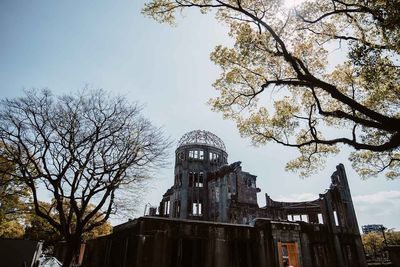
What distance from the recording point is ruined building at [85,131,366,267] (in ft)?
33.7

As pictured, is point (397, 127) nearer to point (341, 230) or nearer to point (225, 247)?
point (225, 247)

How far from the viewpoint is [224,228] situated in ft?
37.6

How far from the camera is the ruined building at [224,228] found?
10.3m

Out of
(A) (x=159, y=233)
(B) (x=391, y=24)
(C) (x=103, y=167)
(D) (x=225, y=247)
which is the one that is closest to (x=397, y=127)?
(B) (x=391, y=24)

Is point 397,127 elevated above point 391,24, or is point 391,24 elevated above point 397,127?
point 391,24

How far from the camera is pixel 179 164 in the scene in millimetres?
36250

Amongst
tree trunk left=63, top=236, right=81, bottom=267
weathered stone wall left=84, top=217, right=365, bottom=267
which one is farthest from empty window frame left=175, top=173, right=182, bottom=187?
weathered stone wall left=84, top=217, right=365, bottom=267

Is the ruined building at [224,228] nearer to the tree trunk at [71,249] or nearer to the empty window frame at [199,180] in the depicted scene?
the empty window frame at [199,180]

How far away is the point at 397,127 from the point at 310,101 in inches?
225

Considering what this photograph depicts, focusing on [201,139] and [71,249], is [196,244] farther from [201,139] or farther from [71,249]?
[201,139]

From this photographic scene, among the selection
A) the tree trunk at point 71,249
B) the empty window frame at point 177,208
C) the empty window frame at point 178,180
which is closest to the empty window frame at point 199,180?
the empty window frame at point 178,180

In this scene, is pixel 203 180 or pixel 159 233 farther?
pixel 203 180

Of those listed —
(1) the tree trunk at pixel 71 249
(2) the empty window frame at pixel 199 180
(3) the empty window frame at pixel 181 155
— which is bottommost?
(1) the tree trunk at pixel 71 249

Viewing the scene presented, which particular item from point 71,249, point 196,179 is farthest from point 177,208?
point 71,249
